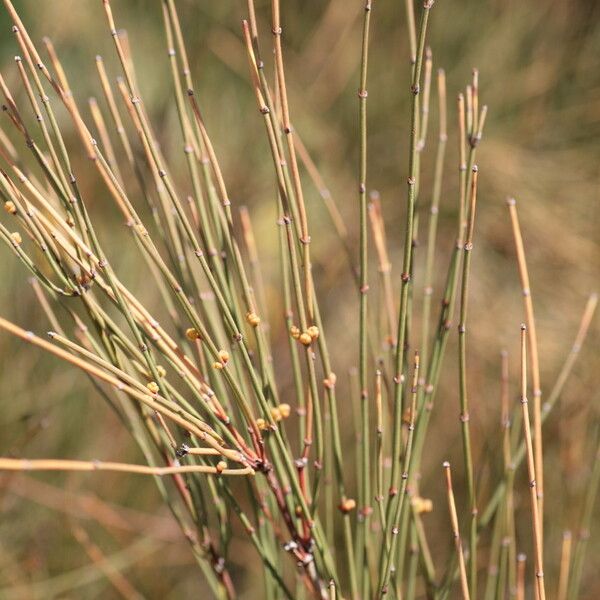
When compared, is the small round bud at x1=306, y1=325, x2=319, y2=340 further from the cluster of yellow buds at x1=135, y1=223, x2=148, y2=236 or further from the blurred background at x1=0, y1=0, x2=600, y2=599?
the blurred background at x1=0, y1=0, x2=600, y2=599

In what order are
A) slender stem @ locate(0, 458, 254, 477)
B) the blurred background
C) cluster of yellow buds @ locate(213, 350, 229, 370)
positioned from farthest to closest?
the blurred background, cluster of yellow buds @ locate(213, 350, 229, 370), slender stem @ locate(0, 458, 254, 477)

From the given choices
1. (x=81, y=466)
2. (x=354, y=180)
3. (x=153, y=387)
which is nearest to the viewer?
(x=81, y=466)

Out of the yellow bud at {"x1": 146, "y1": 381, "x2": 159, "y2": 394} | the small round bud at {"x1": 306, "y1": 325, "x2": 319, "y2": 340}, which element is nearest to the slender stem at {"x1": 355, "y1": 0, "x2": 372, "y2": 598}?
the small round bud at {"x1": 306, "y1": 325, "x2": 319, "y2": 340}

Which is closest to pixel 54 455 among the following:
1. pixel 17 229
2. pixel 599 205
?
pixel 17 229

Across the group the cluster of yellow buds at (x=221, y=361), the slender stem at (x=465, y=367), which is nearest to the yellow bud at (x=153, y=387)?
the cluster of yellow buds at (x=221, y=361)

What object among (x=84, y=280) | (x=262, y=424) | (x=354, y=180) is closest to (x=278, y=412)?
(x=262, y=424)

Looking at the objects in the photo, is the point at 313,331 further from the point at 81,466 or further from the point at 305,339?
the point at 81,466

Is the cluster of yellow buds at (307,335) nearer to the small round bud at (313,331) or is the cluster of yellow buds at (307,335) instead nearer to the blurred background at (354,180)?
the small round bud at (313,331)

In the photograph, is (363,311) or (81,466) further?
(363,311)
